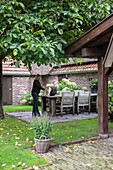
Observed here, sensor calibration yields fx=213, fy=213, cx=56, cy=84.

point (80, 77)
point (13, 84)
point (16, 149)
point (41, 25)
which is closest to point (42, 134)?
point (16, 149)

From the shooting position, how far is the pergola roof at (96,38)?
4841mm

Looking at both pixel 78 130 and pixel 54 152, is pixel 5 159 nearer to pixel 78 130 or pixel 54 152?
pixel 54 152

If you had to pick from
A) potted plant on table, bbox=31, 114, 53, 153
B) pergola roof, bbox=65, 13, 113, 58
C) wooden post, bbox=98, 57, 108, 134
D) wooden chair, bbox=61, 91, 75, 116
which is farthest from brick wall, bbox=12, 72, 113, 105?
potted plant on table, bbox=31, 114, 53, 153

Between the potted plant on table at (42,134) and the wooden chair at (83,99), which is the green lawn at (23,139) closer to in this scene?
the potted plant on table at (42,134)

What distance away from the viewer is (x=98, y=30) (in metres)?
5.09

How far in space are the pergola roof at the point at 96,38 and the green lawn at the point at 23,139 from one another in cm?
232

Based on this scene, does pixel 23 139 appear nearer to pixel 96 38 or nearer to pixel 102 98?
pixel 102 98

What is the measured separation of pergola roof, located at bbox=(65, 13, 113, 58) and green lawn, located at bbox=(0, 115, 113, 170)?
2.32 m

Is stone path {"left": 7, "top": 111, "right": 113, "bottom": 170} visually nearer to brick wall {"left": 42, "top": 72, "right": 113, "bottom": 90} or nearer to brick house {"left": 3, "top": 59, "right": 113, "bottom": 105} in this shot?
brick wall {"left": 42, "top": 72, "right": 113, "bottom": 90}

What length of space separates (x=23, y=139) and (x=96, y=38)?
315 centimetres

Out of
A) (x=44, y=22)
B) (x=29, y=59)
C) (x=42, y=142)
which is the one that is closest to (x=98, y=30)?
(x=44, y=22)

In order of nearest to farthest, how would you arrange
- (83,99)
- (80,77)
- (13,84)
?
1. (83,99)
2. (80,77)
3. (13,84)

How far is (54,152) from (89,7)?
444 cm

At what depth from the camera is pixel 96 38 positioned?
532 cm
